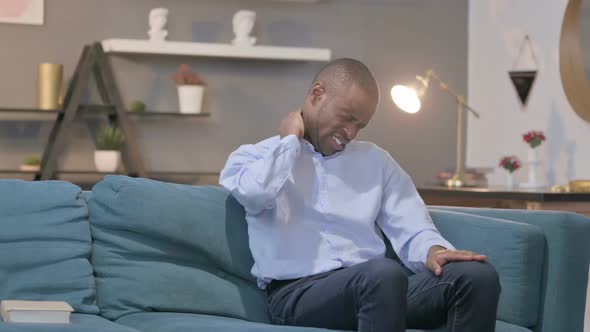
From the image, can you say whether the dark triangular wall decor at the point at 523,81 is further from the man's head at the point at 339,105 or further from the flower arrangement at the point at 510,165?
the man's head at the point at 339,105

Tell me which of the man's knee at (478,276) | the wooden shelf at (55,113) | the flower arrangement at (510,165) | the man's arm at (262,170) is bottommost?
the man's knee at (478,276)

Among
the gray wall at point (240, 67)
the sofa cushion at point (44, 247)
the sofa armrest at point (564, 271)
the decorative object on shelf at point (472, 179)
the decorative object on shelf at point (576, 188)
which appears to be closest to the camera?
the sofa cushion at point (44, 247)

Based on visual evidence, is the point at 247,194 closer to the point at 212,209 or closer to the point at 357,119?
the point at 212,209

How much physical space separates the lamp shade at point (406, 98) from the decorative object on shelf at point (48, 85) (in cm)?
217

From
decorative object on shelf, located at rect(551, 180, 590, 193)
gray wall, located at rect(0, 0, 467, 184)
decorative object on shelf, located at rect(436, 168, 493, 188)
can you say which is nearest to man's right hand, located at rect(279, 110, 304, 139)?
decorative object on shelf, located at rect(551, 180, 590, 193)

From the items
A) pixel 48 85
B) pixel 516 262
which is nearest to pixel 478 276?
pixel 516 262

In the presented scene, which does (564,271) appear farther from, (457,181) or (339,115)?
(457,181)

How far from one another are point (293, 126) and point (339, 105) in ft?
0.46

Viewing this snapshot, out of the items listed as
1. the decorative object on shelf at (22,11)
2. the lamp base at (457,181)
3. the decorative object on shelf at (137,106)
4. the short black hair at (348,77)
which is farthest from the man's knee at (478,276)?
the decorative object on shelf at (22,11)

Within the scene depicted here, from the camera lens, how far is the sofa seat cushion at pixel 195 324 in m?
2.29

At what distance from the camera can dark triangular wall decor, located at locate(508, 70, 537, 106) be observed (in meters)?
5.29

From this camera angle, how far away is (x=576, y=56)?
4816 mm

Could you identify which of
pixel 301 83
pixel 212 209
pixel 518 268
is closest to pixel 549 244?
pixel 518 268

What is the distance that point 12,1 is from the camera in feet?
17.7
